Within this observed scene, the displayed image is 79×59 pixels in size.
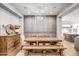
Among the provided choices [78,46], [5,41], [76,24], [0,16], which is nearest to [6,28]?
[0,16]

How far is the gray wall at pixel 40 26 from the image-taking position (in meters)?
10.3

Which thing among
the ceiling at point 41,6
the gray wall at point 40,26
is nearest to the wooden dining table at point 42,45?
the ceiling at point 41,6

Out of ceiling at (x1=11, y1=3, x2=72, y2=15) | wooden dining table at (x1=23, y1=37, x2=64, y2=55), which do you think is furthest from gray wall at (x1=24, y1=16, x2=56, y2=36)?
wooden dining table at (x1=23, y1=37, x2=64, y2=55)

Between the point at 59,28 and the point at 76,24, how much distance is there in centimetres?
447

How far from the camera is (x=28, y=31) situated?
10.3 metres

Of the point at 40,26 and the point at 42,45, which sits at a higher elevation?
the point at 40,26

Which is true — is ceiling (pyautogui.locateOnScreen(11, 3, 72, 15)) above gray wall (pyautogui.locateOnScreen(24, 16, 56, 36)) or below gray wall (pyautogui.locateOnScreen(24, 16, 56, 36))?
above

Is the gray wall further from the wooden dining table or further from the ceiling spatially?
the wooden dining table

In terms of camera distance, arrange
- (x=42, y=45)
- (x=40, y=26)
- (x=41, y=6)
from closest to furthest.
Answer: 1. (x=42, y=45)
2. (x=41, y=6)
3. (x=40, y=26)

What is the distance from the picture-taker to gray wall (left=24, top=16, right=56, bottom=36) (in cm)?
1027

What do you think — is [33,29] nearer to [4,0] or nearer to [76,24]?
[76,24]

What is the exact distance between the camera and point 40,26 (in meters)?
10.3

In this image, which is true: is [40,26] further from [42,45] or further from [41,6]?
[42,45]

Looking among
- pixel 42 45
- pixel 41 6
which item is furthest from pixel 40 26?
pixel 42 45
